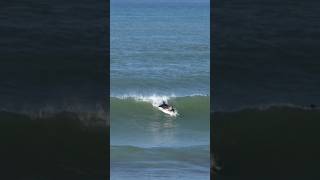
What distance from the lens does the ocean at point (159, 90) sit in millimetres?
7500

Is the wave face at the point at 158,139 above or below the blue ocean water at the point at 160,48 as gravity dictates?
below

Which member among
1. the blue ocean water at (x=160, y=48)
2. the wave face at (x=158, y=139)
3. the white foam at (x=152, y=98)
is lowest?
the wave face at (x=158, y=139)

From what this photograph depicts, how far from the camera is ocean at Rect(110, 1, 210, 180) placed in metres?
7.50

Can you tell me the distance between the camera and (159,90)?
9.48 meters

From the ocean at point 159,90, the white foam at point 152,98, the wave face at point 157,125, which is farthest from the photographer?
the white foam at point 152,98
